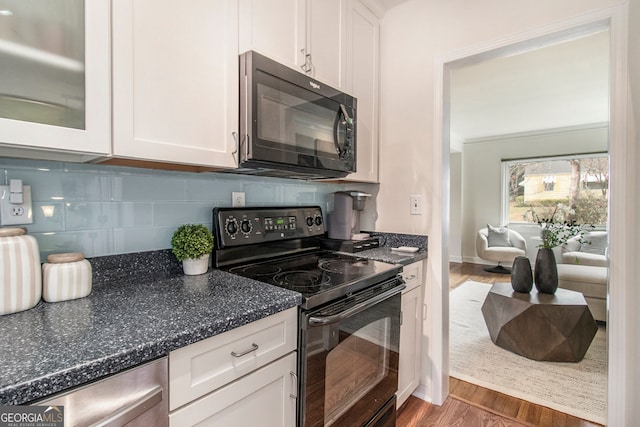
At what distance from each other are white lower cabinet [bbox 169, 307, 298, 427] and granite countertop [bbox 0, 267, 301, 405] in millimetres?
49

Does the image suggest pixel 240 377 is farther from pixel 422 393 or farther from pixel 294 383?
pixel 422 393

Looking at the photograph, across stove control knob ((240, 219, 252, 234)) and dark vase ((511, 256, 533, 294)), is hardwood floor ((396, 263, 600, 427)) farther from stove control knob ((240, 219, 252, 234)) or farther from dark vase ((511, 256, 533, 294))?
stove control knob ((240, 219, 252, 234))

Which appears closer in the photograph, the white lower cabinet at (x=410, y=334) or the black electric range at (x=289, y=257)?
the black electric range at (x=289, y=257)

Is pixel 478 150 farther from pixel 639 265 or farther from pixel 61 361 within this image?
pixel 61 361

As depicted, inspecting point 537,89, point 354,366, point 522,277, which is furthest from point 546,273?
point 537,89

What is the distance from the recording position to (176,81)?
41.8 inches

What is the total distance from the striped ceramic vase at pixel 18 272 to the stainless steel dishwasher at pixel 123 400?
0.46m

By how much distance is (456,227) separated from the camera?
617cm

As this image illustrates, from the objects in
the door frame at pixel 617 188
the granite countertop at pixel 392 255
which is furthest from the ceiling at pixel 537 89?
the granite countertop at pixel 392 255

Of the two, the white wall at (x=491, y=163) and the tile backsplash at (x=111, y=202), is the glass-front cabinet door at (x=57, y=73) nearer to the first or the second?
the tile backsplash at (x=111, y=202)

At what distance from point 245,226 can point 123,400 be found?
94 centimetres

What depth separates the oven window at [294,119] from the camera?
4.11ft

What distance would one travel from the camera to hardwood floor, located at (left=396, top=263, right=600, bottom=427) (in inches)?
68.3

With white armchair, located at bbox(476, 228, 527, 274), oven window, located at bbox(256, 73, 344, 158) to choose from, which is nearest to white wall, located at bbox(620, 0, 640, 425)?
oven window, located at bbox(256, 73, 344, 158)
